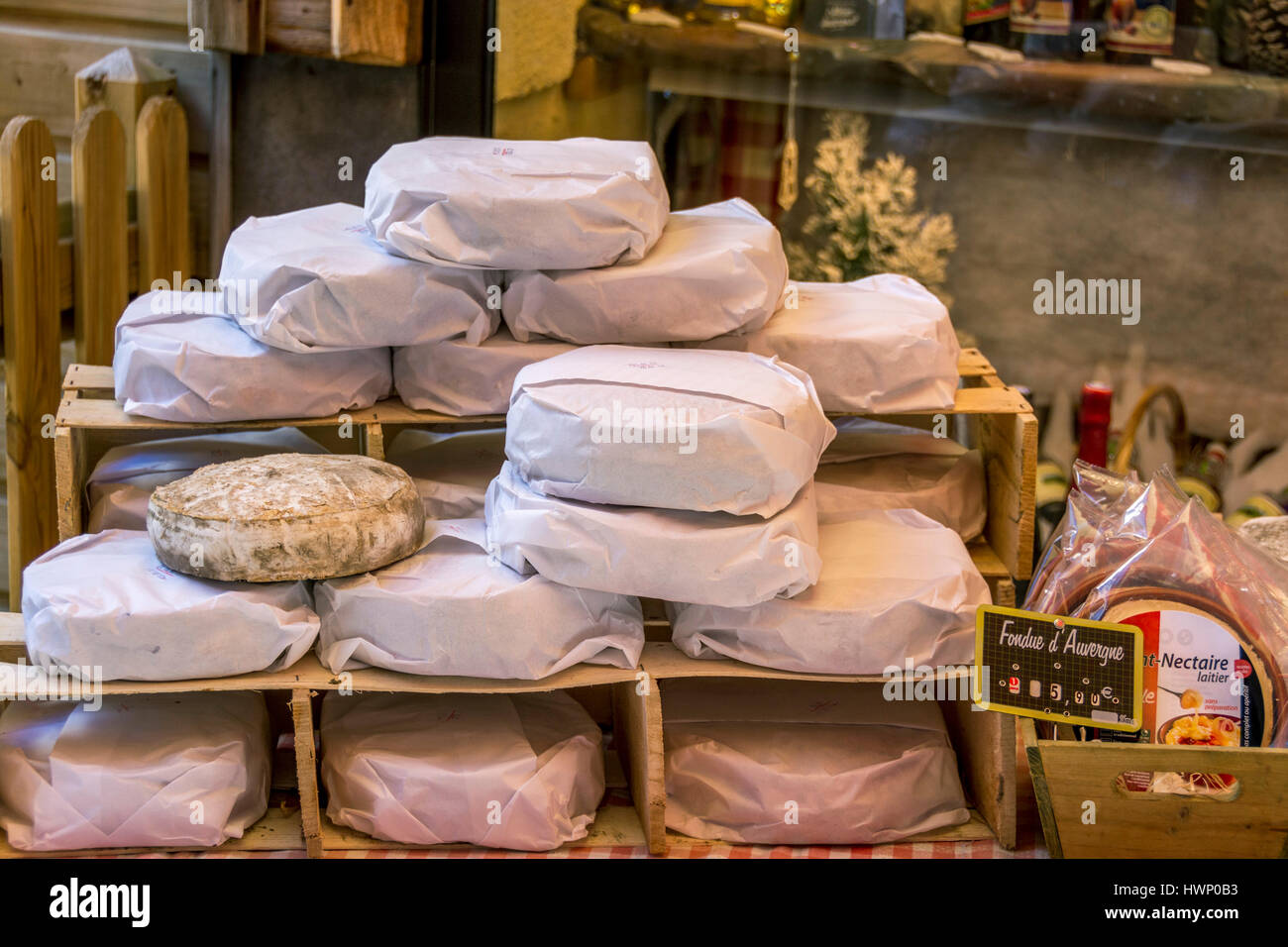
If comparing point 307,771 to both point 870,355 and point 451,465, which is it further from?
point 870,355

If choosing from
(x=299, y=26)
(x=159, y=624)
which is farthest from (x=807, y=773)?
(x=299, y=26)

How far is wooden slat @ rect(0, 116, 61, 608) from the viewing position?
8.91 ft

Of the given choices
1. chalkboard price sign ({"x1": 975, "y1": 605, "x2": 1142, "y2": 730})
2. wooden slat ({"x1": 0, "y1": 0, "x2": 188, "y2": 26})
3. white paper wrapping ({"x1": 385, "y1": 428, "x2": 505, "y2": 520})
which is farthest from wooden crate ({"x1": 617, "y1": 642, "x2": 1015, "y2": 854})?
wooden slat ({"x1": 0, "y1": 0, "x2": 188, "y2": 26})

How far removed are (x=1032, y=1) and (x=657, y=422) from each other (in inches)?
80.6

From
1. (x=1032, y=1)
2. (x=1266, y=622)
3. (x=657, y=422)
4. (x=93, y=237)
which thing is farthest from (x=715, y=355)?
(x=1032, y=1)

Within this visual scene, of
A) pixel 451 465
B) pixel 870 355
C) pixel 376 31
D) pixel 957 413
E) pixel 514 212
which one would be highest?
pixel 376 31

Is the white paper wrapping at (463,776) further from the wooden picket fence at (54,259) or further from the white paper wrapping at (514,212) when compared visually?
the wooden picket fence at (54,259)

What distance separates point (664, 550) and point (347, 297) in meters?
0.66

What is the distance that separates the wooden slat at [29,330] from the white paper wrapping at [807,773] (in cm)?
146

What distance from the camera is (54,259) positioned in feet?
9.40

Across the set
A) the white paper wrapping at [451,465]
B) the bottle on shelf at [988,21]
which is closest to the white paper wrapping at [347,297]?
the white paper wrapping at [451,465]

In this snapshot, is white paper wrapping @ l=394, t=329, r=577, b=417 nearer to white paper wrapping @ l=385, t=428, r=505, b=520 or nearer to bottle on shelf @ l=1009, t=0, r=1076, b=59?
white paper wrapping @ l=385, t=428, r=505, b=520

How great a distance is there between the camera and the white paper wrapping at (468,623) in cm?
206

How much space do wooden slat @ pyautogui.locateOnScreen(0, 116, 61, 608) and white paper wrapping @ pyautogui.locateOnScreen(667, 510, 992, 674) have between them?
151 cm
